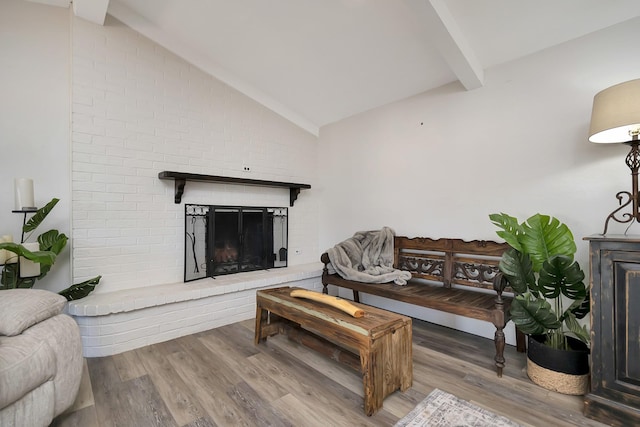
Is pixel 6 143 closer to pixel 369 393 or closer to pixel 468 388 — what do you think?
pixel 369 393

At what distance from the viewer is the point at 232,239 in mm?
3248

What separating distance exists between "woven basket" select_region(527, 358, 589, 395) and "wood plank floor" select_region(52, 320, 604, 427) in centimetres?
4

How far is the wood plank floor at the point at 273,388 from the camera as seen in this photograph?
1519 mm

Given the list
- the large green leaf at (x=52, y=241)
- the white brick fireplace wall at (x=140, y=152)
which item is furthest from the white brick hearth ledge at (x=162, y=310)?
the large green leaf at (x=52, y=241)

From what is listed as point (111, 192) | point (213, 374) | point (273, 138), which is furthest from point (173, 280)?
point (273, 138)

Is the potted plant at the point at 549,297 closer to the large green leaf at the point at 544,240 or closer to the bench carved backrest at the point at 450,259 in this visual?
the large green leaf at the point at 544,240

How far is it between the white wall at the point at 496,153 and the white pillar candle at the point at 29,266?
290 centimetres

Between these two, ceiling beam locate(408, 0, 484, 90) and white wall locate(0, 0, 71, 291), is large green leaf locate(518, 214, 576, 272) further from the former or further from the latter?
white wall locate(0, 0, 71, 291)

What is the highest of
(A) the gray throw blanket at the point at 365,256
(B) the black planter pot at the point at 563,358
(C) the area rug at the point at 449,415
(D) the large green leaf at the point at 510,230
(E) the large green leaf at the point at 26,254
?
(D) the large green leaf at the point at 510,230

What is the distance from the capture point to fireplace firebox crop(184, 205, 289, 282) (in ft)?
9.90

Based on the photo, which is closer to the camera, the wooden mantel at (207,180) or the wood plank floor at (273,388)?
the wood plank floor at (273,388)

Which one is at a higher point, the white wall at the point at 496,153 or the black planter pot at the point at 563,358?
the white wall at the point at 496,153

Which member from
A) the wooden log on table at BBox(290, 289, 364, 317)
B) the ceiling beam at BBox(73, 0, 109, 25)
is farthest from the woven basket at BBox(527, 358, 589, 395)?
the ceiling beam at BBox(73, 0, 109, 25)

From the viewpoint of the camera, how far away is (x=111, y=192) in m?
2.57
